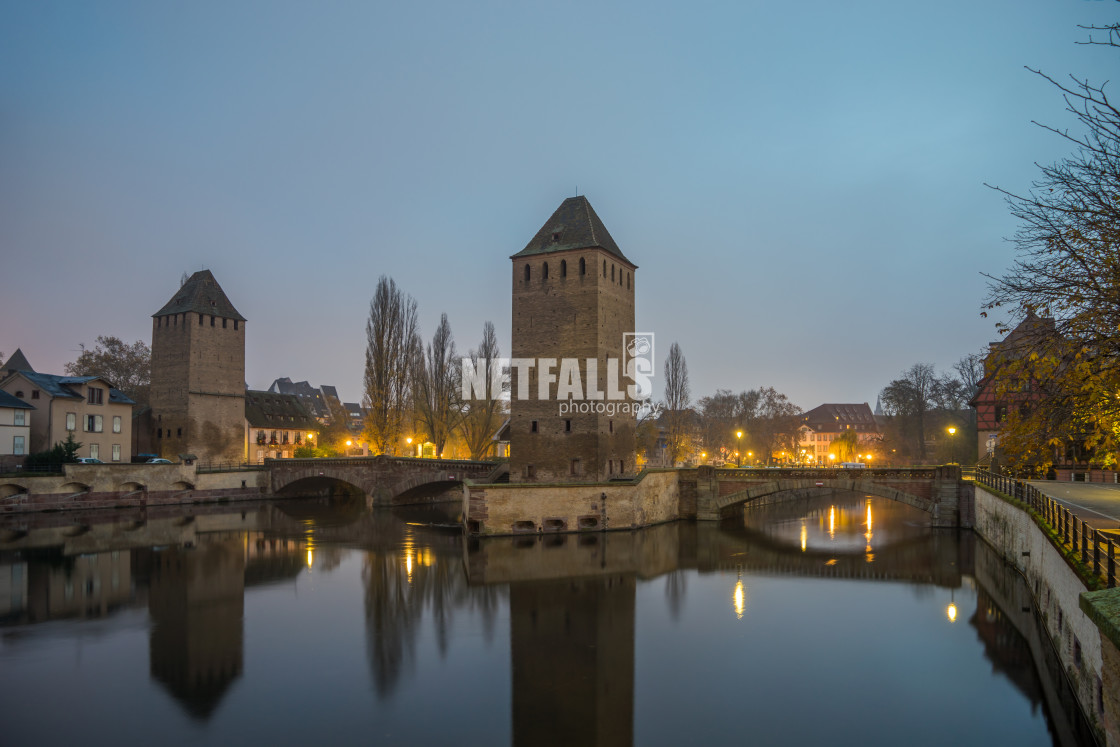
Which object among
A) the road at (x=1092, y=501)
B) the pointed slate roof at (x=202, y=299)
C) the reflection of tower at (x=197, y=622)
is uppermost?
the pointed slate roof at (x=202, y=299)

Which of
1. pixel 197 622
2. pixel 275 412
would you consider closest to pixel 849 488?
pixel 197 622

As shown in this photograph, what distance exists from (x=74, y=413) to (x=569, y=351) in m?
31.4

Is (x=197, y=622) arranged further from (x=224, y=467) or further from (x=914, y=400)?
(x=914, y=400)

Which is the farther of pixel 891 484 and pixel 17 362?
pixel 17 362

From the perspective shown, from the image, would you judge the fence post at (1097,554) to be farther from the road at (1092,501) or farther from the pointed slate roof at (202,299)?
the pointed slate roof at (202,299)

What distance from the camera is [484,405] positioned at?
178 feet

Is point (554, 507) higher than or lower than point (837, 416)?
lower

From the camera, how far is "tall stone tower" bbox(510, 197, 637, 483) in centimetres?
3531

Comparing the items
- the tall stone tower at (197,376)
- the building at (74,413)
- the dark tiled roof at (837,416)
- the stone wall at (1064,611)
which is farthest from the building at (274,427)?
the dark tiled roof at (837,416)

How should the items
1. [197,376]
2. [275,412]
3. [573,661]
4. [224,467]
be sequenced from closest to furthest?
[573,661] < [224,467] < [197,376] < [275,412]

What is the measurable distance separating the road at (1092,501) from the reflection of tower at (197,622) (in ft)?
55.0

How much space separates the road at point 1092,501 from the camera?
15.4 metres

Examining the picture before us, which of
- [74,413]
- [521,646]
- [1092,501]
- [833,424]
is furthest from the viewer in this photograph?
[833,424]

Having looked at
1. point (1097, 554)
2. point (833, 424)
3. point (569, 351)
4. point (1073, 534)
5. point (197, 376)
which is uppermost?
point (569, 351)
